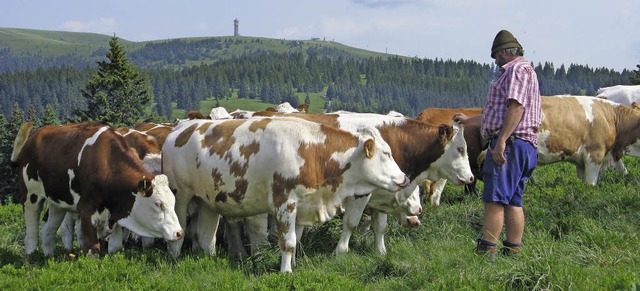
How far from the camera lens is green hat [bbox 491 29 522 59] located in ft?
25.5

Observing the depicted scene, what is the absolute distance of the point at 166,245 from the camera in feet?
34.1

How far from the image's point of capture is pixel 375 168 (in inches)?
346

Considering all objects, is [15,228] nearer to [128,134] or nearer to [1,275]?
[128,134]

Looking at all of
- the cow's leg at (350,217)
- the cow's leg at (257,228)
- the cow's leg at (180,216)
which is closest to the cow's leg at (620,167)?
the cow's leg at (350,217)

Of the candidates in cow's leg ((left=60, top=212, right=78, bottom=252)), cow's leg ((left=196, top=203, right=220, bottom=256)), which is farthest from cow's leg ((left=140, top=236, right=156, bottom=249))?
cow's leg ((left=60, top=212, right=78, bottom=252))

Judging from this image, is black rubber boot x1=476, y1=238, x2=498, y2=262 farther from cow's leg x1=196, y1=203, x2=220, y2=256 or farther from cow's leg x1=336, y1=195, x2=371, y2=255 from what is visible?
cow's leg x1=196, y1=203, x2=220, y2=256

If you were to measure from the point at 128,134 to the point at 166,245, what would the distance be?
6.82 feet

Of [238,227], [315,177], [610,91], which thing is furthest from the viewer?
[610,91]

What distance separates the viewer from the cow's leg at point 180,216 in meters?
9.47

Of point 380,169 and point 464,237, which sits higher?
point 380,169

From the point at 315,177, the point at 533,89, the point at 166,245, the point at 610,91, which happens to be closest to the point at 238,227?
the point at 166,245

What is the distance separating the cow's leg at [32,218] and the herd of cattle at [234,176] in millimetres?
16

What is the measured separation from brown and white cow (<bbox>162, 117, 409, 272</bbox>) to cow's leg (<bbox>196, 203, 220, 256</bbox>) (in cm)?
35

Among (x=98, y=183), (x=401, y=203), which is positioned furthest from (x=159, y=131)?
(x=401, y=203)
